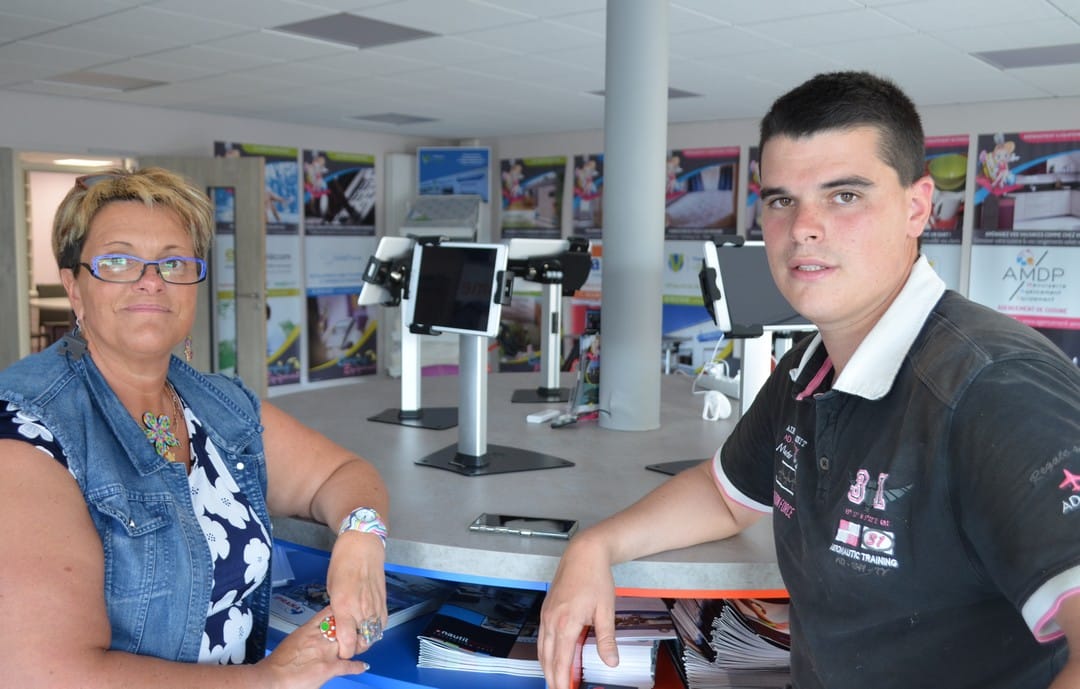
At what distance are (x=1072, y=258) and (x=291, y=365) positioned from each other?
693cm

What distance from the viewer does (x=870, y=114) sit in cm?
115

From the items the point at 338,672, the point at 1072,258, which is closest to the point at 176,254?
the point at 338,672

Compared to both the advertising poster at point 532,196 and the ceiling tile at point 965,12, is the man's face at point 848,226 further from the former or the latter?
the advertising poster at point 532,196

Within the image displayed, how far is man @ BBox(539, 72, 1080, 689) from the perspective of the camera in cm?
85

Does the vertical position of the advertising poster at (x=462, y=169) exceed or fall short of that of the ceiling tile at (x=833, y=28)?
it falls short

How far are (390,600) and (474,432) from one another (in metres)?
0.47

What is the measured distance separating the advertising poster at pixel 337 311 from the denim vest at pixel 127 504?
25.0ft

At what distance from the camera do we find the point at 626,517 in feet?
5.09

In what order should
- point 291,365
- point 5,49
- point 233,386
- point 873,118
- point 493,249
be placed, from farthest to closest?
point 291,365 < point 5,49 < point 493,249 < point 233,386 < point 873,118

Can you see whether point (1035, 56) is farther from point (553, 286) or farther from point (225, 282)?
point (225, 282)

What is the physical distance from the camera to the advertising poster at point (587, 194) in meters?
9.04

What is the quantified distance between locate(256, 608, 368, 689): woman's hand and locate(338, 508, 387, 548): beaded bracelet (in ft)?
0.55

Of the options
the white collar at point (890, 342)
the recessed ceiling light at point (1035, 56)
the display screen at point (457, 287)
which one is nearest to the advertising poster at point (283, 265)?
the recessed ceiling light at point (1035, 56)

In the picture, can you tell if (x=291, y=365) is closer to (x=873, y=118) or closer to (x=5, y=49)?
(x=5, y=49)
